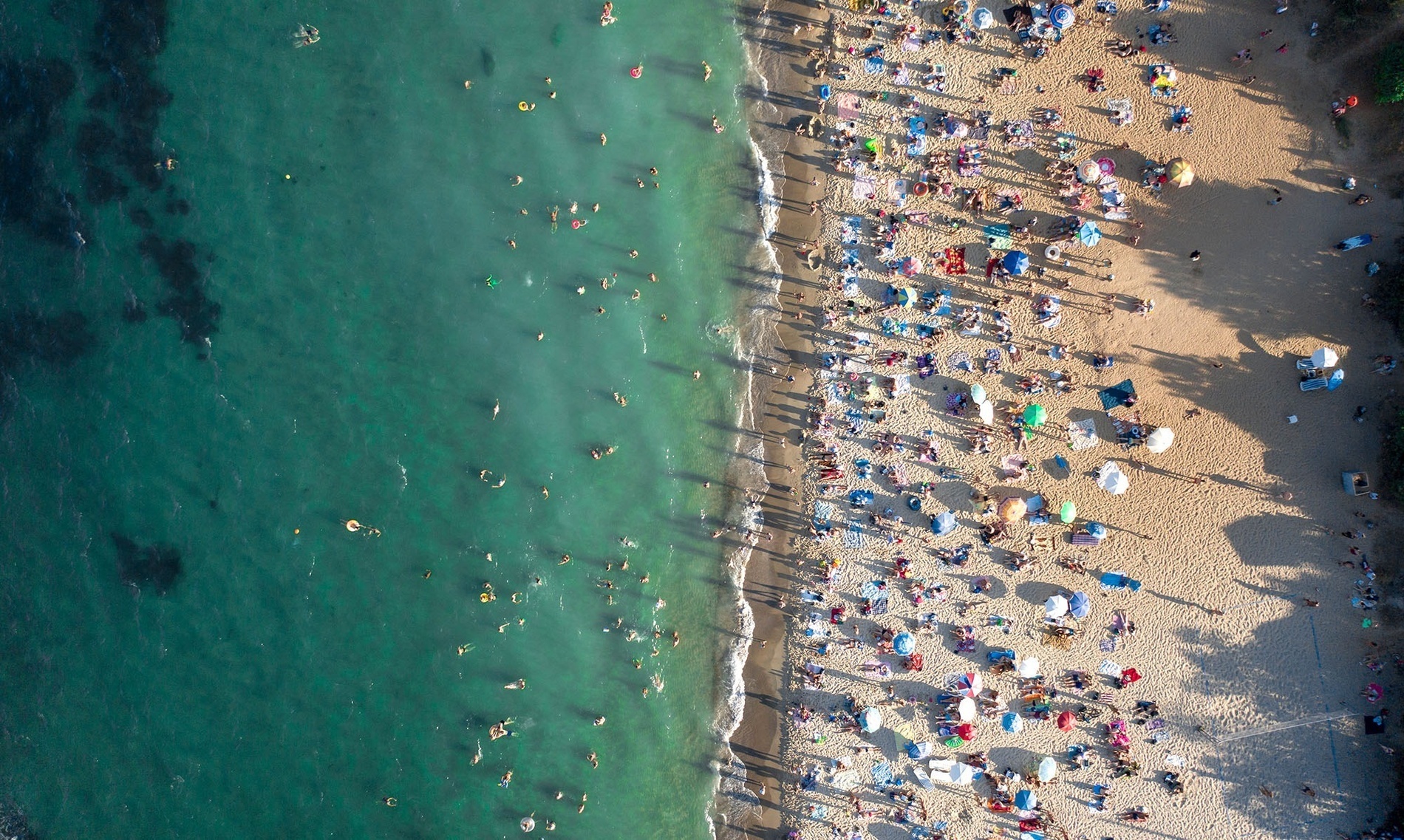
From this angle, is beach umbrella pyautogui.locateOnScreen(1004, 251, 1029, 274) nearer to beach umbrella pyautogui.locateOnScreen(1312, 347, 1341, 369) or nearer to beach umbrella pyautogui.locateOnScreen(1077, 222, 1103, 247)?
beach umbrella pyautogui.locateOnScreen(1077, 222, 1103, 247)

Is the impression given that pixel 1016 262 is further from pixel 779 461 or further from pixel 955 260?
pixel 779 461

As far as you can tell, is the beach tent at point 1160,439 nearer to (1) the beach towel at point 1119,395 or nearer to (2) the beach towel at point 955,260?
(1) the beach towel at point 1119,395

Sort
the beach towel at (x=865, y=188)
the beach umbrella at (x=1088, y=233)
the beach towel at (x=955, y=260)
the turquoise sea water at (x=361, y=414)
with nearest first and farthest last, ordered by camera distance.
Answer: the beach umbrella at (x=1088, y=233)
the beach towel at (x=955, y=260)
the beach towel at (x=865, y=188)
the turquoise sea water at (x=361, y=414)

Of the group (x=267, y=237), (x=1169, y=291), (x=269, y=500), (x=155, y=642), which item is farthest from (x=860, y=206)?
(x=155, y=642)

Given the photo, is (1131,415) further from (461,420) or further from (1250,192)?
(461,420)

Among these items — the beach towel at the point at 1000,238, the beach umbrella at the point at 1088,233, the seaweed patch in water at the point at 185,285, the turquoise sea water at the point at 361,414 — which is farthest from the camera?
the seaweed patch in water at the point at 185,285

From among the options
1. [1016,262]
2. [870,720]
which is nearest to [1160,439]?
[1016,262]

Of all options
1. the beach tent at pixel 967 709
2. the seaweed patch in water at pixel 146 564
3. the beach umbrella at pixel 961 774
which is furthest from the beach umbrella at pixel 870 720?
the seaweed patch in water at pixel 146 564
